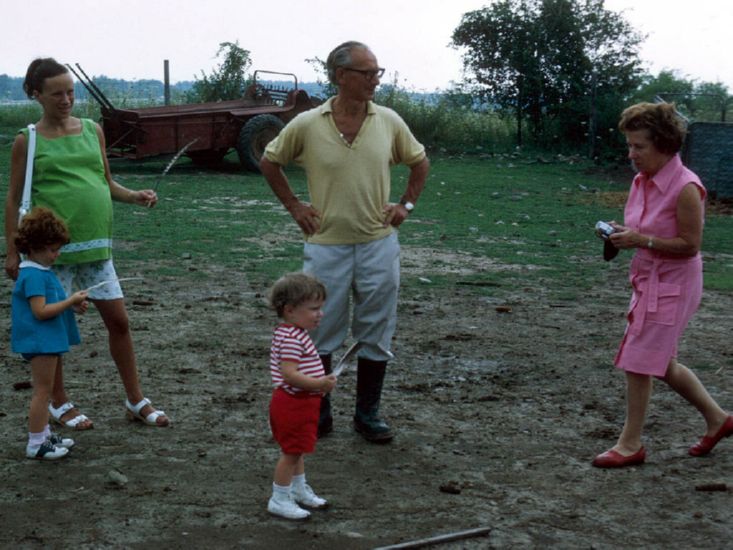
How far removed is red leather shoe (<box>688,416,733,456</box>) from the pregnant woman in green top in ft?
9.01

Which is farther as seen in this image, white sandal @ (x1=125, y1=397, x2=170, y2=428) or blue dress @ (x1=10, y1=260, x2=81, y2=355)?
white sandal @ (x1=125, y1=397, x2=170, y2=428)

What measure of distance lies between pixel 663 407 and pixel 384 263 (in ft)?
5.93

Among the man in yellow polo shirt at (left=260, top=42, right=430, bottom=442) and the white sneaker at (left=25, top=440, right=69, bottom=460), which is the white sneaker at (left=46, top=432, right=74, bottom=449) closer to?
the white sneaker at (left=25, top=440, right=69, bottom=460)

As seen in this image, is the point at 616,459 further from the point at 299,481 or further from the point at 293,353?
the point at 293,353

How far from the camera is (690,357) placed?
6508 mm

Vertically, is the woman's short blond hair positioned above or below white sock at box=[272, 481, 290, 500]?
above

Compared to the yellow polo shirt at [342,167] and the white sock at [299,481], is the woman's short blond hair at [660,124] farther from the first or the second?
the white sock at [299,481]

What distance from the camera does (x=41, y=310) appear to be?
4.42 metres

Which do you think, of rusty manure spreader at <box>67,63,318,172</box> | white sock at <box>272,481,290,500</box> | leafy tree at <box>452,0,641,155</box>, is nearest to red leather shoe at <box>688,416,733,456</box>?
white sock at <box>272,481,290,500</box>

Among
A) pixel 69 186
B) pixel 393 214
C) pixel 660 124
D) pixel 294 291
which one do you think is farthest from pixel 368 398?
pixel 660 124

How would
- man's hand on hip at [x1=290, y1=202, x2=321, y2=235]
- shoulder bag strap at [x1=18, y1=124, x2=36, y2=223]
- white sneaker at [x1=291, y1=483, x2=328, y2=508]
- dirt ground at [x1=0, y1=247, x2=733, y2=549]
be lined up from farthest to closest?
man's hand on hip at [x1=290, y1=202, x2=321, y2=235]
shoulder bag strap at [x1=18, y1=124, x2=36, y2=223]
white sneaker at [x1=291, y1=483, x2=328, y2=508]
dirt ground at [x1=0, y1=247, x2=733, y2=549]

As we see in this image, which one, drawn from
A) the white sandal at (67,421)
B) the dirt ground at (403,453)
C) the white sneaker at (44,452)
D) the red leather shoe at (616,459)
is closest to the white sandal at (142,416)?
the dirt ground at (403,453)

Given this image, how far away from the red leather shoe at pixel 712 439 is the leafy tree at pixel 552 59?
1876 centimetres

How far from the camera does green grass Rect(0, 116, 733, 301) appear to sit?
9.15m
